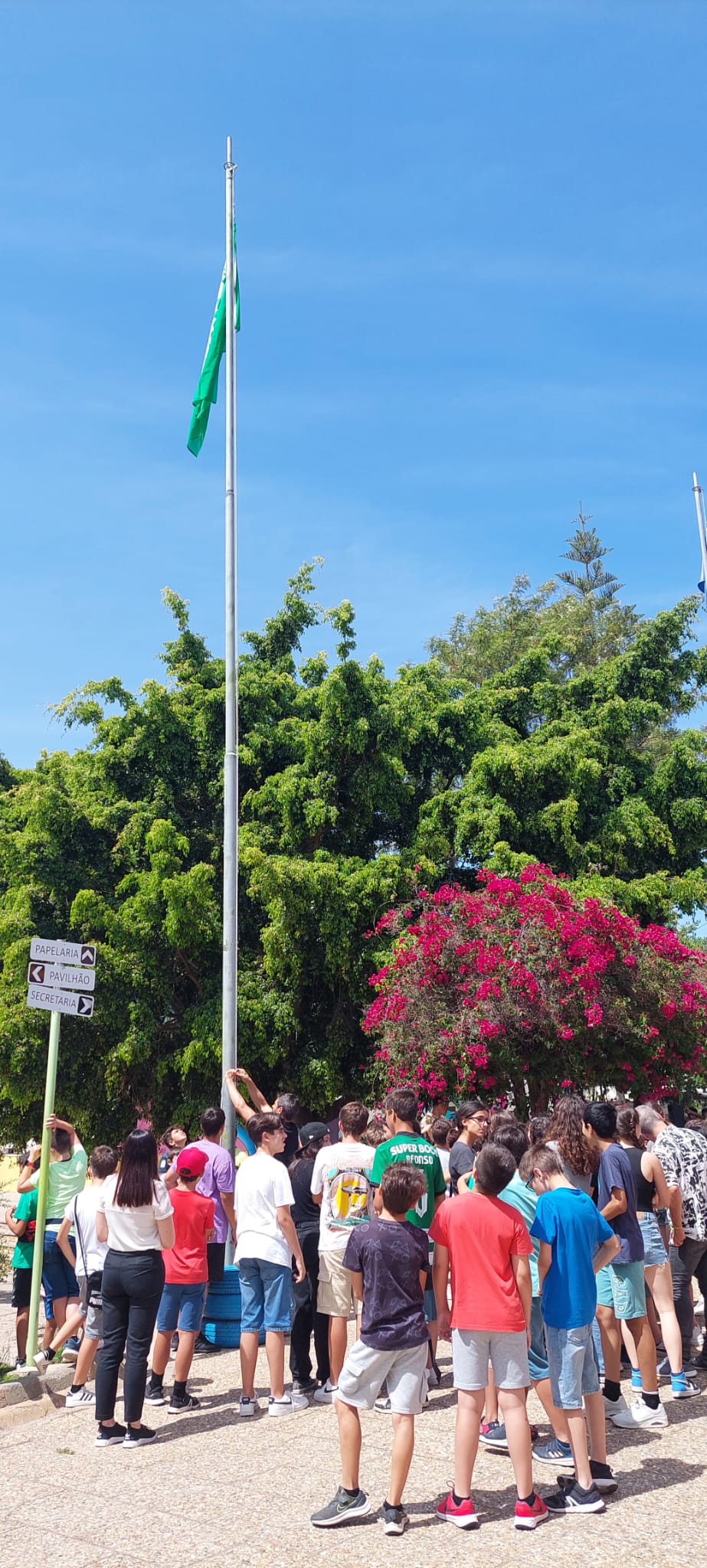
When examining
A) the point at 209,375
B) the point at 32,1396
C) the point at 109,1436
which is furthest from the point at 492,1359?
the point at 209,375

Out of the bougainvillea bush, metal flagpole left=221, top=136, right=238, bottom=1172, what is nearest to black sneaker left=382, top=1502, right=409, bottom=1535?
metal flagpole left=221, top=136, right=238, bottom=1172

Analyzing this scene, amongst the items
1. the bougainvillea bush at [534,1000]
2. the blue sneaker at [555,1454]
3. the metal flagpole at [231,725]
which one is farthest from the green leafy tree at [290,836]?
the blue sneaker at [555,1454]

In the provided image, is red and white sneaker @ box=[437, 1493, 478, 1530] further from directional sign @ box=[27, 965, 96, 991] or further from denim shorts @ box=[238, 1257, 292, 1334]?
directional sign @ box=[27, 965, 96, 991]

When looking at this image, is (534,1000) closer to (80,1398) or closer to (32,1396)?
(80,1398)

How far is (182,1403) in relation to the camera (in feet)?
23.9

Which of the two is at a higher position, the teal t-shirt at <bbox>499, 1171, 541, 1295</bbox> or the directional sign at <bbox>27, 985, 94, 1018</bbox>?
the directional sign at <bbox>27, 985, 94, 1018</bbox>

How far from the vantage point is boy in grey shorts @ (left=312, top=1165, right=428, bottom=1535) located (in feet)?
17.0

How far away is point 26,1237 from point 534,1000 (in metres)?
6.82

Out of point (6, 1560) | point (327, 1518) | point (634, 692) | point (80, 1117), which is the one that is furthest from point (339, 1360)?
point (634, 692)

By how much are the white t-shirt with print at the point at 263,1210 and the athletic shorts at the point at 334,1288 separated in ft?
0.81

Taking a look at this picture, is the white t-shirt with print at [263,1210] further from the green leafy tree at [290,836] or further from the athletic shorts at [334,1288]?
the green leafy tree at [290,836]

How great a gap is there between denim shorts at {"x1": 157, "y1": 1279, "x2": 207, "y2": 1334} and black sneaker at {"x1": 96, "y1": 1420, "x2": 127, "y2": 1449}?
0.78 metres

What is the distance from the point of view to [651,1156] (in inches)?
276

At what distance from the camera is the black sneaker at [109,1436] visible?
6.56 m
